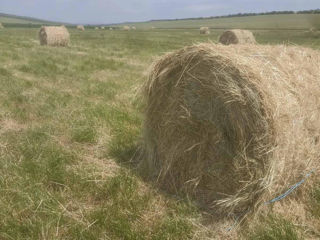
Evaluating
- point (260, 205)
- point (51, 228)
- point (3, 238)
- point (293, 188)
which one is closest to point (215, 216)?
point (260, 205)

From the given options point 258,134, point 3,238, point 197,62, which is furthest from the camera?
point 197,62

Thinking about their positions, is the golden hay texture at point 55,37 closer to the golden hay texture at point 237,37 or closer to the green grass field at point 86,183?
the golden hay texture at point 237,37

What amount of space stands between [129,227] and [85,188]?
32.7 inches

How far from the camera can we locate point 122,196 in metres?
3.40

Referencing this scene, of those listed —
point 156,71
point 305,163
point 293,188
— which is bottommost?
point 293,188

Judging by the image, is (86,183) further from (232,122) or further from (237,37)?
(237,37)

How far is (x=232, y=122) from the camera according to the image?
3369 millimetres

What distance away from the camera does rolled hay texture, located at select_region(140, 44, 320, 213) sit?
3.04m

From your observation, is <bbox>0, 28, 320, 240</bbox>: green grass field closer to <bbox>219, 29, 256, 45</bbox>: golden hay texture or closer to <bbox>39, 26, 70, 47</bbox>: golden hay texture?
<bbox>39, 26, 70, 47</bbox>: golden hay texture

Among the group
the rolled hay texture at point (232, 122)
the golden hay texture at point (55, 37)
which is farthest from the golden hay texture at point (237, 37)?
the rolled hay texture at point (232, 122)

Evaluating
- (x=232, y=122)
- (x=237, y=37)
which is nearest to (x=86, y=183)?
(x=232, y=122)

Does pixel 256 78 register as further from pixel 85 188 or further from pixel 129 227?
pixel 85 188

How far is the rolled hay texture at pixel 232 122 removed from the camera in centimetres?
304

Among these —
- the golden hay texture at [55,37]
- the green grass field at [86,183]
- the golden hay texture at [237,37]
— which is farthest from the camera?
the golden hay texture at [55,37]
